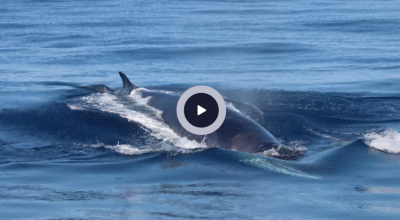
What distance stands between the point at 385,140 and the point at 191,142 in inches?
161

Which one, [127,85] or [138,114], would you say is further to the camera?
[127,85]

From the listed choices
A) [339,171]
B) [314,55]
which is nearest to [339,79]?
[314,55]

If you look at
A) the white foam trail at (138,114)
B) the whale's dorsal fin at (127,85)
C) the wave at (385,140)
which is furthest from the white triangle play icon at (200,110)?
the whale's dorsal fin at (127,85)

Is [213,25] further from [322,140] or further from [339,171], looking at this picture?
[339,171]

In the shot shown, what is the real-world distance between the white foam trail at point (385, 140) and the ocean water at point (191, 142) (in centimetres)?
5

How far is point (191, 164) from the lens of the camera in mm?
10000

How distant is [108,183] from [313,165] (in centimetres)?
367

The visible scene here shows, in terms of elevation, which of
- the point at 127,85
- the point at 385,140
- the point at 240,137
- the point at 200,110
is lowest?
the point at 240,137

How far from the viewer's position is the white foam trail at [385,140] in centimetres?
1074

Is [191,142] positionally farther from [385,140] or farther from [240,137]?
[385,140]

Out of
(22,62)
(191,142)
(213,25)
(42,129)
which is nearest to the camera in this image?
(191,142)
